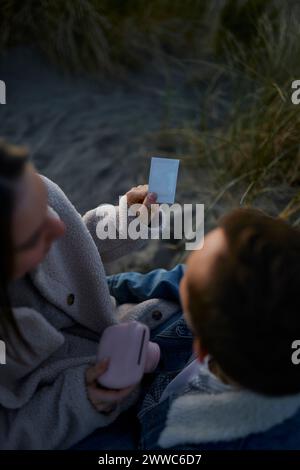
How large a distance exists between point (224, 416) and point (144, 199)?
0.55m

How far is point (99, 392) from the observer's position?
3.50 ft

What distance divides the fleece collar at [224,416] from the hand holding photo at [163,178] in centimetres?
47

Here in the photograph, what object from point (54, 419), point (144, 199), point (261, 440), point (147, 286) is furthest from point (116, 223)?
point (261, 440)

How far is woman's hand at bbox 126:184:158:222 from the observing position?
4.18 ft

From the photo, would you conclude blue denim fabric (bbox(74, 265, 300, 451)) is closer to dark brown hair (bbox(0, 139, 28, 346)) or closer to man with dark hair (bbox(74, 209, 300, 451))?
man with dark hair (bbox(74, 209, 300, 451))

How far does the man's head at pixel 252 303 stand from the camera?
2.67 feet

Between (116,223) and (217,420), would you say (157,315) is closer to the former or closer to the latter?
(116,223)

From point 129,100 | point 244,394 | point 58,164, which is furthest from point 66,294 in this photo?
point 129,100

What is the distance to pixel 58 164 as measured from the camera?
8.34 ft

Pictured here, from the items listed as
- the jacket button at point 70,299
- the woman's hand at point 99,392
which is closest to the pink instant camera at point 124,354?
the woman's hand at point 99,392

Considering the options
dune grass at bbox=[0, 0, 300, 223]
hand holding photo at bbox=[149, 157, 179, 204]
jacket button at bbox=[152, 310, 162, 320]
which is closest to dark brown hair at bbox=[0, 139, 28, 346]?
hand holding photo at bbox=[149, 157, 179, 204]

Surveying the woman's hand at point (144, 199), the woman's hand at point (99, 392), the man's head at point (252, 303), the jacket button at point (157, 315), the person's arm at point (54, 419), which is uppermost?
the woman's hand at point (144, 199)

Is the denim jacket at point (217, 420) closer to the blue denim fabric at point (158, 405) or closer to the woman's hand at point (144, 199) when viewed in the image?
the blue denim fabric at point (158, 405)

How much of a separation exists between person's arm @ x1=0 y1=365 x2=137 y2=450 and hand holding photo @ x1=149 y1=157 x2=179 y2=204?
0.45 m
